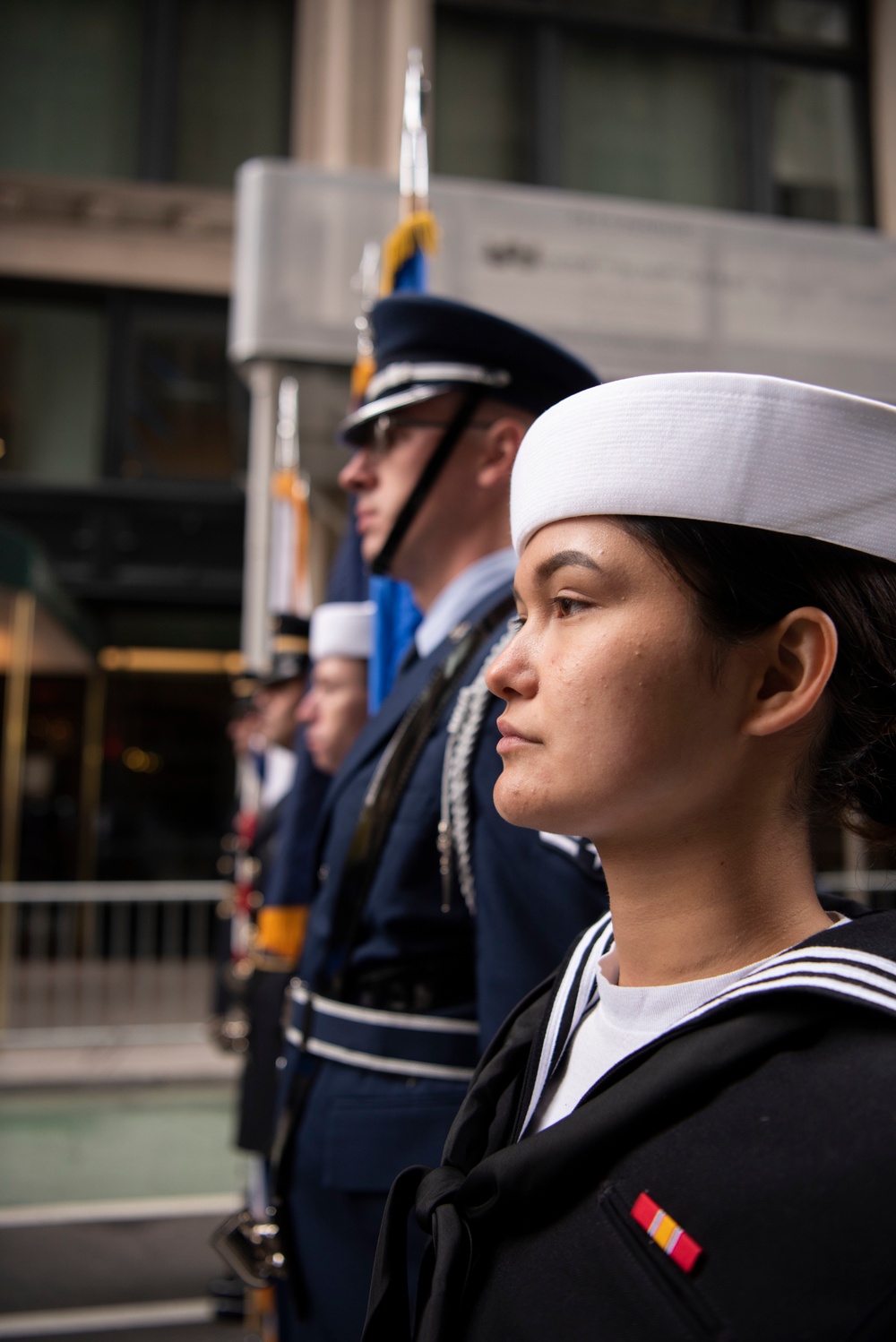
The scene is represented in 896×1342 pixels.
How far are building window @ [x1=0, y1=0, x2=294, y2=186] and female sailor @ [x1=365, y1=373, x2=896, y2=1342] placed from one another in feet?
38.1

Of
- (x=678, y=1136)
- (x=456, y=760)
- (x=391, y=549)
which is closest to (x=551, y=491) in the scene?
(x=678, y=1136)

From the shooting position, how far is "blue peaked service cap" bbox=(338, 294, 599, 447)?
1776 mm

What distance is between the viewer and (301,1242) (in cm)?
160

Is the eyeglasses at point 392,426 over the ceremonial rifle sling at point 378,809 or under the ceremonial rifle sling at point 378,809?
over

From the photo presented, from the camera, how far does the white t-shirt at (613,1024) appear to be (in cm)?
81

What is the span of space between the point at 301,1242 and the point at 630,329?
175 inches

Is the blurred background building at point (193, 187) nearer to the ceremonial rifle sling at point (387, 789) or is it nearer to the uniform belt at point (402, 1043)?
the ceremonial rifle sling at point (387, 789)

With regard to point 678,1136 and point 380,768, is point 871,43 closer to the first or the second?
point 380,768

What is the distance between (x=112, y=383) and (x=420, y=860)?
1052cm

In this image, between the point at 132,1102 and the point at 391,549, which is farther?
the point at 132,1102

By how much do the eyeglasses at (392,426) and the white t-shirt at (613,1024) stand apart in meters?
1.09

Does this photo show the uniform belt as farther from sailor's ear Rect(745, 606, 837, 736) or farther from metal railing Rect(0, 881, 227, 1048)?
metal railing Rect(0, 881, 227, 1048)

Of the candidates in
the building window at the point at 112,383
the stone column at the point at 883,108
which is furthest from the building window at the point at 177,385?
the stone column at the point at 883,108

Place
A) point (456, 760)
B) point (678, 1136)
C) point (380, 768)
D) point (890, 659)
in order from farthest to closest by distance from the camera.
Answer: point (380, 768), point (456, 760), point (890, 659), point (678, 1136)
